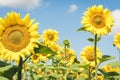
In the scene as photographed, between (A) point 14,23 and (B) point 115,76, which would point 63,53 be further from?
(A) point 14,23

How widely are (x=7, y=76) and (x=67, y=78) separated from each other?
7.44 metres

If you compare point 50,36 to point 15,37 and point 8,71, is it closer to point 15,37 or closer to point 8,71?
point 15,37

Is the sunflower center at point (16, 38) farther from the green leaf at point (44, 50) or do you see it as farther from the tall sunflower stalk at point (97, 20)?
the tall sunflower stalk at point (97, 20)

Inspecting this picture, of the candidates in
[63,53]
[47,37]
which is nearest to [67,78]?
[63,53]

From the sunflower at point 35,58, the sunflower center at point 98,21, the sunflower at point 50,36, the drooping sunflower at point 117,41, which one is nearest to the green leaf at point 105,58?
the sunflower center at point 98,21

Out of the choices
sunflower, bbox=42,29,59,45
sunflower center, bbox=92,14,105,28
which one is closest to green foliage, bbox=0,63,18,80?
sunflower center, bbox=92,14,105,28

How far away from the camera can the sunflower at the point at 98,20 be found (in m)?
8.21

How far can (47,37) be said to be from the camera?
14.2 meters

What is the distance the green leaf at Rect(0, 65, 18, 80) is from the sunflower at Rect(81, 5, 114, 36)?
12.9 ft

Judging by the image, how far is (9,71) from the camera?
4.24 m

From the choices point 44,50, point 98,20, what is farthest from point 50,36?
point 44,50

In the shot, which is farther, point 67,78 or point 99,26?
point 67,78

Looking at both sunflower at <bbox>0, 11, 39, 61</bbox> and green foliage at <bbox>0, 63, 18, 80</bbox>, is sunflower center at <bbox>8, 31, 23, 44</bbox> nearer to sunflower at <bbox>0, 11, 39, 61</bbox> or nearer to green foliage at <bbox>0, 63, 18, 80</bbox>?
sunflower at <bbox>0, 11, 39, 61</bbox>

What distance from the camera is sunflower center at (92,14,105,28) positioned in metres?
8.47
